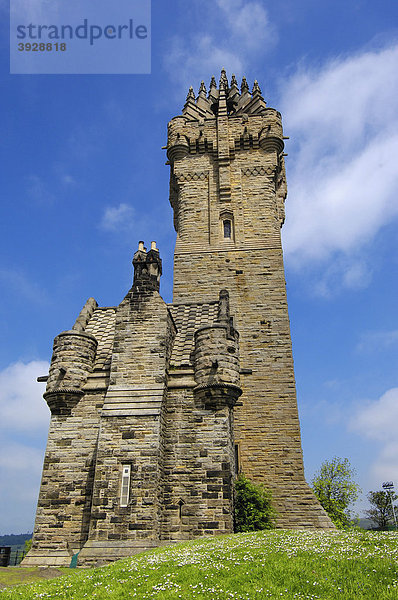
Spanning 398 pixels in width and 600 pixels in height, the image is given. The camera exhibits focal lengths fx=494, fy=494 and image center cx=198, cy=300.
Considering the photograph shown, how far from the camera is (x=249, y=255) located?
83.4ft

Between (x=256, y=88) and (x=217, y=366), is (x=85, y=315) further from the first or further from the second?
(x=256, y=88)

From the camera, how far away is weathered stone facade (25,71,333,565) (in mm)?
13086

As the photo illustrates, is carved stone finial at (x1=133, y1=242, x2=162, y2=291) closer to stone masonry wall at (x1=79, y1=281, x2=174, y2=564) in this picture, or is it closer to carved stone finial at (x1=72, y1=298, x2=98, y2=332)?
stone masonry wall at (x1=79, y1=281, x2=174, y2=564)

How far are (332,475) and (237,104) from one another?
2688 centimetres

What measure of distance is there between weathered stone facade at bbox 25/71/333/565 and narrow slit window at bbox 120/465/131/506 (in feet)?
0.09

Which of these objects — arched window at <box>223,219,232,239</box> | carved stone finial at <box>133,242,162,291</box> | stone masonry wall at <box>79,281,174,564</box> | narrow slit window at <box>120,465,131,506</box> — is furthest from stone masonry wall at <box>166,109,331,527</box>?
narrow slit window at <box>120,465,131,506</box>

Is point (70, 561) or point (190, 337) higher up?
point (190, 337)

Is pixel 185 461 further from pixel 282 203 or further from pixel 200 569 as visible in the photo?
pixel 282 203

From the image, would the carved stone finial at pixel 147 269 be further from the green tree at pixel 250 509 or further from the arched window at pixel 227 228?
the arched window at pixel 227 228

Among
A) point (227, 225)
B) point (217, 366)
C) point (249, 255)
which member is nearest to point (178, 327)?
point (217, 366)

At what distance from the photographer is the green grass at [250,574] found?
24.0 feet

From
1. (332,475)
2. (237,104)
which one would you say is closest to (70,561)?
(332,475)

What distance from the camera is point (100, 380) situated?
51.0 ft

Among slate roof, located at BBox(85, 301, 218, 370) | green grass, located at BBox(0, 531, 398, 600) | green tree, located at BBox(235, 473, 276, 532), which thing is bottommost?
green grass, located at BBox(0, 531, 398, 600)
